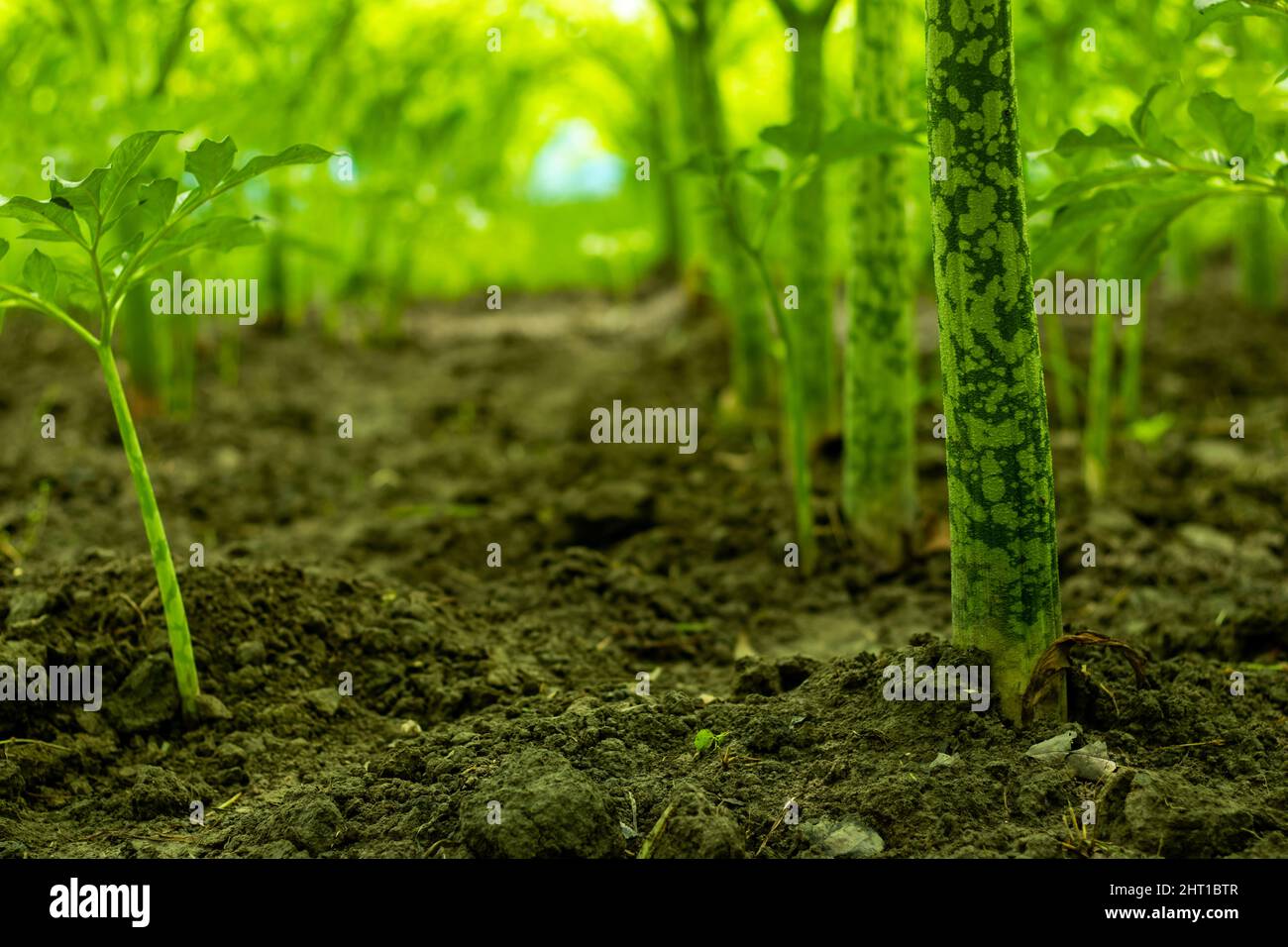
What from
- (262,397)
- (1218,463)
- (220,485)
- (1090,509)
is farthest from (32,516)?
(1218,463)

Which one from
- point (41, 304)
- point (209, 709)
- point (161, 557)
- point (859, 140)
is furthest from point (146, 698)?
point (859, 140)

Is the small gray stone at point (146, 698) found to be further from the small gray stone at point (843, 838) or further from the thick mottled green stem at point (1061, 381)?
the thick mottled green stem at point (1061, 381)

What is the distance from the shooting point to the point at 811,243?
5.39 meters

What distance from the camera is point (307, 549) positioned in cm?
525

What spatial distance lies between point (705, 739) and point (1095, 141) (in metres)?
1.69

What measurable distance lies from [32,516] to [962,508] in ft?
14.2

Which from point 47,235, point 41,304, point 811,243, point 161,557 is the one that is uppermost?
point 811,243

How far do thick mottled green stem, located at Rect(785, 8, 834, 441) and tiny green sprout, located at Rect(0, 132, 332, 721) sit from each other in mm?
2868

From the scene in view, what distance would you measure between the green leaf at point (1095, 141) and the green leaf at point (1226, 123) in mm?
162

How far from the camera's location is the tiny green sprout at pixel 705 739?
2.94 m

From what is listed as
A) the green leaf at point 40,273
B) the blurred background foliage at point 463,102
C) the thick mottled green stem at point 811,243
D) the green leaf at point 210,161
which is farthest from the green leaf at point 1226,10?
the green leaf at point 40,273

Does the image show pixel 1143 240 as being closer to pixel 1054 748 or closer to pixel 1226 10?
pixel 1226 10

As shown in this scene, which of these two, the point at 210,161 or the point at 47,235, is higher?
the point at 210,161

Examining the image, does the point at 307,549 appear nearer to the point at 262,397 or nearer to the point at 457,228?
the point at 262,397
